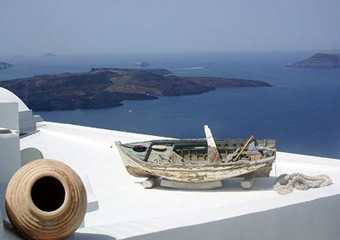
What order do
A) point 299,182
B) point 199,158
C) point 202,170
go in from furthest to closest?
point 199,158, point 202,170, point 299,182

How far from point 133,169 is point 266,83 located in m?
21.0

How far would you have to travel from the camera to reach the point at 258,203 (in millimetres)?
5277

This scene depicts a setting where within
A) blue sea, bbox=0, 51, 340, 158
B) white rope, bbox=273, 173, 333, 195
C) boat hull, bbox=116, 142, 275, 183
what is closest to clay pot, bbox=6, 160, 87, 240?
boat hull, bbox=116, 142, 275, 183

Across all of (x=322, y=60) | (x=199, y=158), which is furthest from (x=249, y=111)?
(x=199, y=158)

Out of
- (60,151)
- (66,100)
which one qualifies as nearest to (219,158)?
(60,151)

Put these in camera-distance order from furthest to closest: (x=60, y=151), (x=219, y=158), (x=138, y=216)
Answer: (x=60, y=151) < (x=219, y=158) < (x=138, y=216)

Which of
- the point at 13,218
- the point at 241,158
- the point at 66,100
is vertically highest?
the point at 13,218

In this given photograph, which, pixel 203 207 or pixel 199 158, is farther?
pixel 199 158

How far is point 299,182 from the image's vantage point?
6.30m

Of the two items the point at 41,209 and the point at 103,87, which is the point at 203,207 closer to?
the point at 41,209

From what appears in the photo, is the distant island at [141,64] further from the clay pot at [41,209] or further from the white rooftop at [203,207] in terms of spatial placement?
the clay pot at [41,209]

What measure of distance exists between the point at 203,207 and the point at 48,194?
2.92m

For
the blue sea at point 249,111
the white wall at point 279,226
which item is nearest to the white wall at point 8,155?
the white wall at point 279,226

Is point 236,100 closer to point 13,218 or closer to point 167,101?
point 167,101
